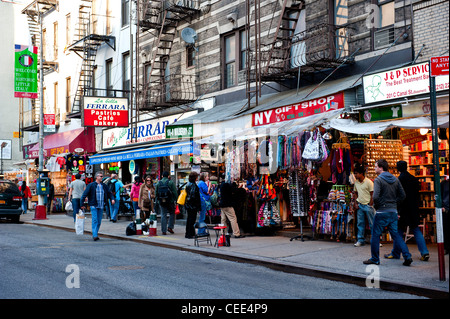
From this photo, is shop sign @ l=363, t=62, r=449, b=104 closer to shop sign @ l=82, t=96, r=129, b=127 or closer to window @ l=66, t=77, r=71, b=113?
shop sign @ l=82, t=96, r=129, b=127

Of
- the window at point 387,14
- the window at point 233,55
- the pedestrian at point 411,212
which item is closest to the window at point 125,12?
the window at point 233,55

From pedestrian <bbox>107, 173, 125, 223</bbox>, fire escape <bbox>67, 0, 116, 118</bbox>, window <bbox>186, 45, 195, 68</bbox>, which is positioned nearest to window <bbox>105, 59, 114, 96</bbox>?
fire escape <bbox>67, 0, 116, 118</bbox>

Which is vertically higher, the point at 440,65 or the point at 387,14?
the point at 387,14

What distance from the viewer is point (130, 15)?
75.0ft

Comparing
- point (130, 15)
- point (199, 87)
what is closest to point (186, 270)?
point (199, 87)

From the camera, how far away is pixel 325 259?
32.0ft

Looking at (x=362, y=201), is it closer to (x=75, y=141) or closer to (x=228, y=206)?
(x=228, y=206)

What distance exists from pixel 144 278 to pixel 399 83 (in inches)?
261

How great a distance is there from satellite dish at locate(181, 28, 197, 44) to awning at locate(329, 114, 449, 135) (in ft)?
31.3

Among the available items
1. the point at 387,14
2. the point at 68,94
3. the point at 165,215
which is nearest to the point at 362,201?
the point at 387,14

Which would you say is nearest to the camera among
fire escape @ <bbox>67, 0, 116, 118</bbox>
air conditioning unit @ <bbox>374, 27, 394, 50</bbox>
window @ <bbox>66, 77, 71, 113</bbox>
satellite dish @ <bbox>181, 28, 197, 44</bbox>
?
air conditioning unit @ <bbox>374, 27, 394, 50</bbox>

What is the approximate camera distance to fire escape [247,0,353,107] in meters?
13.8

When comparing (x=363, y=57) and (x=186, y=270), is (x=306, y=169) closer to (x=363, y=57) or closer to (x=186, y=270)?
(x=363, y=57)
